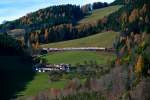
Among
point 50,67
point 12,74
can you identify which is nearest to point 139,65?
point 12,74

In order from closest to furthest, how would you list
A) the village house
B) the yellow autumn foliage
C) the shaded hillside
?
the yellow autumn foliage → the shaded hillside → the village house

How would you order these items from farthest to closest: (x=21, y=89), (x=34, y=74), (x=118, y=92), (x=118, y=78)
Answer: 1. (x=34, y=74)
2. (x=21, y=89)
3. (x=118, y=78)
4. (x=118, y=92)

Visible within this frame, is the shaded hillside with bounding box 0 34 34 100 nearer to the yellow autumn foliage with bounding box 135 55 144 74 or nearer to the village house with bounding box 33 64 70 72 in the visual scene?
the village house with bounding box 33 64 70 72

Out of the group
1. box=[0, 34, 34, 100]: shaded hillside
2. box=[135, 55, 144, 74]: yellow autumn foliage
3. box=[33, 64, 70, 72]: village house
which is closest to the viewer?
box=[135, 55, 144, 74]: yellow autumn foliage

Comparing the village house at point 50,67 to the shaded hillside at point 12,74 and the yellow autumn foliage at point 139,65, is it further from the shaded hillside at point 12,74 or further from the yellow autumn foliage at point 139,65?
the yellow autumn foliage at point 139,65

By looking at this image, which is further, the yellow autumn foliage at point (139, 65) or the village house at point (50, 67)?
the village house at point (50, 67)

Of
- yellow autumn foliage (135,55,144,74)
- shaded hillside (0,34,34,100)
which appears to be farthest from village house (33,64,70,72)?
yellow autumn foliage (135,55,144,74)

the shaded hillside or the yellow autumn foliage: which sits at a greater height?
the yellow autumn foliage

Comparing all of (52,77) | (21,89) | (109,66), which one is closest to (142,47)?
(109,66)

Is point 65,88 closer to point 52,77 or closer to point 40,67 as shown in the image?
point 52,77

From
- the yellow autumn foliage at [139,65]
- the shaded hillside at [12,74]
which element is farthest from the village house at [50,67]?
the yellow autumn foliage at [139,65]

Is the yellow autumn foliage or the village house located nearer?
the yellow autumn foliage
